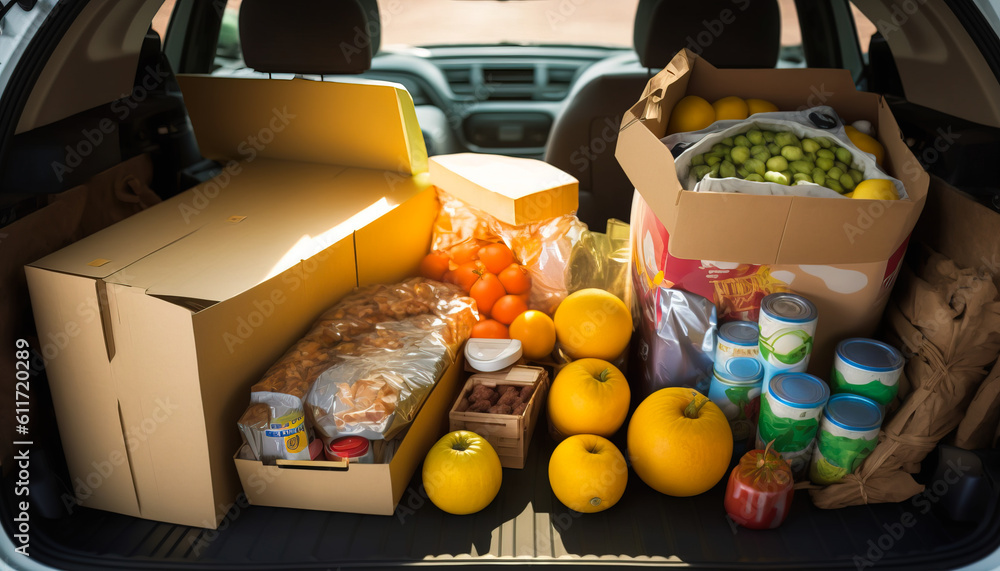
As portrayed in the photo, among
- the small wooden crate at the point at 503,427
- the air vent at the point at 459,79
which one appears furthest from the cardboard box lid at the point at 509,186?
the air vent at the point at 459,79

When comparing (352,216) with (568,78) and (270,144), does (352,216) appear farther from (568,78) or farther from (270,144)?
(568,78)

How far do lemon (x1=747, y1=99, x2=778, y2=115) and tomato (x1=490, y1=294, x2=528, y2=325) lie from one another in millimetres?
771

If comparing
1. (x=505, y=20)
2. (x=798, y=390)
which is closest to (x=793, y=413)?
(x=798, y=390)

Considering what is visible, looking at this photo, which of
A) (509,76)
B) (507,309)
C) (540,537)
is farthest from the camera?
(509,76)

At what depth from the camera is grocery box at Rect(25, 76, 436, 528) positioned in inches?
50.0

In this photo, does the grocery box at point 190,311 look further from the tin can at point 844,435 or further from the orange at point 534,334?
the tin can at point 844,435

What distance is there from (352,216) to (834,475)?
49.1 inches

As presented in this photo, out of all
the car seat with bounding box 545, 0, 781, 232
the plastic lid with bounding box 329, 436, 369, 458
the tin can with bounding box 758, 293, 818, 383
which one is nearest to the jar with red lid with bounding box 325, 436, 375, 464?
the plastic lid with bounding box 329, 436, 369, 458

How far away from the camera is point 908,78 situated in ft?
5.86

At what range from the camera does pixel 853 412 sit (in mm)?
1351

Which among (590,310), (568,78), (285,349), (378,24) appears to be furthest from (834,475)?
(568,78)

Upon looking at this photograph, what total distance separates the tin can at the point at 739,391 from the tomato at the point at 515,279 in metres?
0.60

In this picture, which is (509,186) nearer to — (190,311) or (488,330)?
(488,330)

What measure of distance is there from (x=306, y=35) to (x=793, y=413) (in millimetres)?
1568
